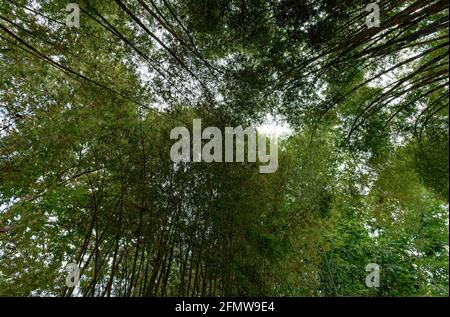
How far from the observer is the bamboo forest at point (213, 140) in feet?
10.9

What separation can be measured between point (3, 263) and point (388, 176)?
543 cm

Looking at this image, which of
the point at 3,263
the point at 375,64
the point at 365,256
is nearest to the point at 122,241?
the point at 3,263

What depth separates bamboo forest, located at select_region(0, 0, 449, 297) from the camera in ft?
10.9

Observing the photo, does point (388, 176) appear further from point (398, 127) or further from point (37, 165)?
point (37, 165)

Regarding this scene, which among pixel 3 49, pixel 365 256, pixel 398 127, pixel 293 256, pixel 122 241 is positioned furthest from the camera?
pixel 365 256

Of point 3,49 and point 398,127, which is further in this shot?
point 398,127

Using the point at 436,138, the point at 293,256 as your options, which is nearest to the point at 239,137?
the point at 293,256

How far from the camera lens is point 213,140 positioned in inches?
154

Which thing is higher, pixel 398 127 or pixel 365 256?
pixel 398 127

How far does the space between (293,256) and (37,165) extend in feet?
11.3

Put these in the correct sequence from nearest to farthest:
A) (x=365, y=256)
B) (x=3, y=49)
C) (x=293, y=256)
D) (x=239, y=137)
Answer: (x=3, y=49)
(x=293, y=256)
(x=239, y=137)
(x=365, y=256)

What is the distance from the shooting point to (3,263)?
4.31m

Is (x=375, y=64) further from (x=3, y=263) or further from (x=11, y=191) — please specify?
(x=3, y=263)

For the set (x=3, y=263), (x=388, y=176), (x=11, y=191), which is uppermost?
(x=388, y=176)
